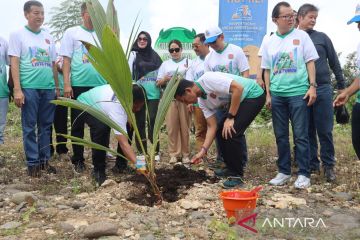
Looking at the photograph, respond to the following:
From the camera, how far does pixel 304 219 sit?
326 cm

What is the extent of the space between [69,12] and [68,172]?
8797 millimetres

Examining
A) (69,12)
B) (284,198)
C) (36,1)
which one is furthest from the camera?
(69,12)

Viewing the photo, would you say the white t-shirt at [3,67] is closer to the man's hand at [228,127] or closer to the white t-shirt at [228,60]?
the white t-shirt at [228,60]

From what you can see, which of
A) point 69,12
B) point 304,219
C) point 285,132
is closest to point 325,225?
point 304,219

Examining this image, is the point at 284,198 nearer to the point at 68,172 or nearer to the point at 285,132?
the point at 285,132

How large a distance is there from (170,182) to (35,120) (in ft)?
5.17

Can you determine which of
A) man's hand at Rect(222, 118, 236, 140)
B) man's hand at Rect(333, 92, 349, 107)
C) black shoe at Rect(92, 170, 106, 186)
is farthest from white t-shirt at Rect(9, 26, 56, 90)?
man's hand at Rect(333, 92, 349, 107)

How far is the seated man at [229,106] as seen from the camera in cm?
396

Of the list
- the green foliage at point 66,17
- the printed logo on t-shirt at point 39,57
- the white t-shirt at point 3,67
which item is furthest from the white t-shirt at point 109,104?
the green foliage at point 66,17

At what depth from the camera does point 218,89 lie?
157 inches

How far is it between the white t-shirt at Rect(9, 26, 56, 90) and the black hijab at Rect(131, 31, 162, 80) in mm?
1160

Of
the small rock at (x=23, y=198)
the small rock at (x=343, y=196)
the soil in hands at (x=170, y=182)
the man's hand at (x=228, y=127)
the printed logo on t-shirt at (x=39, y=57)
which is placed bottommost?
the small rock at (x=343, y=196)

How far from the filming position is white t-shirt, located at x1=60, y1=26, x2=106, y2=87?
4691mm

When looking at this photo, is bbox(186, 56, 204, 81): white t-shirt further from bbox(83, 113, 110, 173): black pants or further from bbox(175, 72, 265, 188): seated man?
bbox(83, 113, 110, 173): black pants
